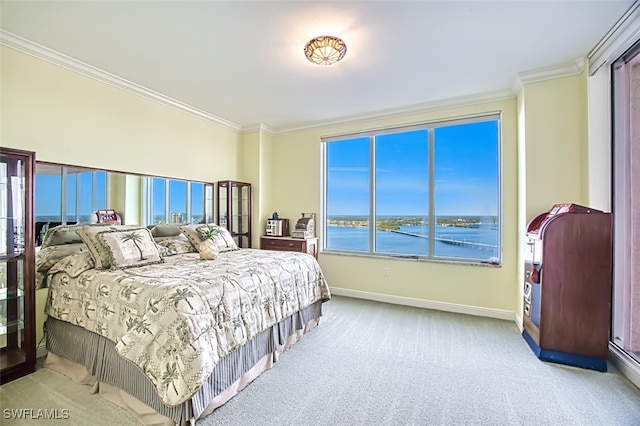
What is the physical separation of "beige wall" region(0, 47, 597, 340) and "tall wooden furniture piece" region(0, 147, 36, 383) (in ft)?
0.89

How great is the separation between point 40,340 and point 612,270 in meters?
5.06

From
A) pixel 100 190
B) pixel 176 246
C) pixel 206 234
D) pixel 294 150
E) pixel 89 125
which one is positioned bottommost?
pixel 176 246

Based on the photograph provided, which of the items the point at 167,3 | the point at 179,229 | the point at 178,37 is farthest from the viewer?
the point at 179,229

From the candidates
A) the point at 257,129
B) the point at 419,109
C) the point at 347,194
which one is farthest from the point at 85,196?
the point at 419,109

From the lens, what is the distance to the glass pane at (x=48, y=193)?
247 centimetres

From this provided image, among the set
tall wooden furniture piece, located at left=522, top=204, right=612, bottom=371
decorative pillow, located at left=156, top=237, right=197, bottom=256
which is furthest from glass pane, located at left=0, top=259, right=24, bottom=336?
tall wooden furniture piece, located at left=522, top=204, right=612, bottom=371

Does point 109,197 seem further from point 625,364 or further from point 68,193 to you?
point 625,364

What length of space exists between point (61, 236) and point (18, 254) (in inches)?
14.9

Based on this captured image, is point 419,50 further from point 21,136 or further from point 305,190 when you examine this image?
point 21,136

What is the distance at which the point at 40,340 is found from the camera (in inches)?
98.9

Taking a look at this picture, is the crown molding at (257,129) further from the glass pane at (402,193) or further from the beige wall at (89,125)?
the glass pane at (402,193)

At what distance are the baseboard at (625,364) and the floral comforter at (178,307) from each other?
2.64 m

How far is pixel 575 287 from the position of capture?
7.79ft

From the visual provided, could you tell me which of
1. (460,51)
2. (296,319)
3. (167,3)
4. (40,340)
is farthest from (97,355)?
(460,51)
